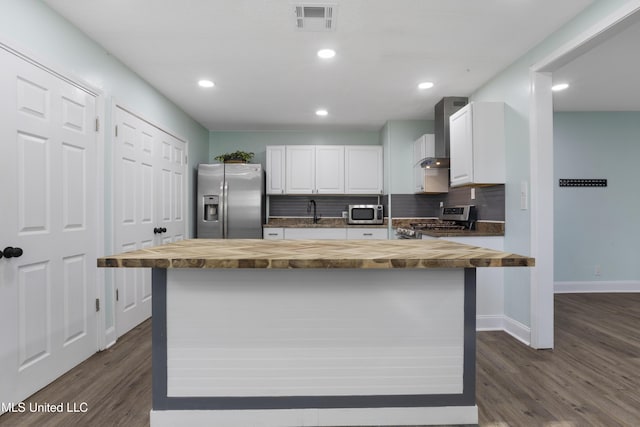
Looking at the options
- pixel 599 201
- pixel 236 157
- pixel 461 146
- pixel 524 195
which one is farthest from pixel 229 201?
pixel 599 201

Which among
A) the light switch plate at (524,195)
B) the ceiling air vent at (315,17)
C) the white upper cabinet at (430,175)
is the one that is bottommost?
the light switch plate at (524,195)

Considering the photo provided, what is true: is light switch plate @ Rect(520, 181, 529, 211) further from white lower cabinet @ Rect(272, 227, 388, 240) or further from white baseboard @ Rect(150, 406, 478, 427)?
white lower cabinet @ Rect(272, 227, 388, 240)

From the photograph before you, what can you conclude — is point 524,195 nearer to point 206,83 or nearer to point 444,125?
point 444,125

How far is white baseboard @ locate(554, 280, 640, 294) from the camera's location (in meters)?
4.79

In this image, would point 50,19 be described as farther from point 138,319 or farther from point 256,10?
point 138,319

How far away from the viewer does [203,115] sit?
4887 mm

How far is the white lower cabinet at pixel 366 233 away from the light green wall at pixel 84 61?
2.79m

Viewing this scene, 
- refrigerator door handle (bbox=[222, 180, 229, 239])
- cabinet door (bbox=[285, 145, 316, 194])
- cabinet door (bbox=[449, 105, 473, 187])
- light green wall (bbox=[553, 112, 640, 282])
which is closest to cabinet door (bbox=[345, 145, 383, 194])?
cabinet door (bbox=[285, 145, 316, 194])

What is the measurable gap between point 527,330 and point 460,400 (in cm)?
154

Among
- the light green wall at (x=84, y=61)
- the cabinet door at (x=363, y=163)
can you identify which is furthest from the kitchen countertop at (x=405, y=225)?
the light green wall at (x=84, y=61)

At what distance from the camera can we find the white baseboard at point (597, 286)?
15.7 ft

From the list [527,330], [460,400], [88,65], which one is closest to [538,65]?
[527,330]

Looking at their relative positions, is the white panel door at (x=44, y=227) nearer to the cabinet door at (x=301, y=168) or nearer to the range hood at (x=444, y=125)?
the cabinet door at (x=301, y=168)

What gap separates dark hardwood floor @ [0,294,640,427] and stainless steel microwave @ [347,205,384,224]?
8.08 ft
